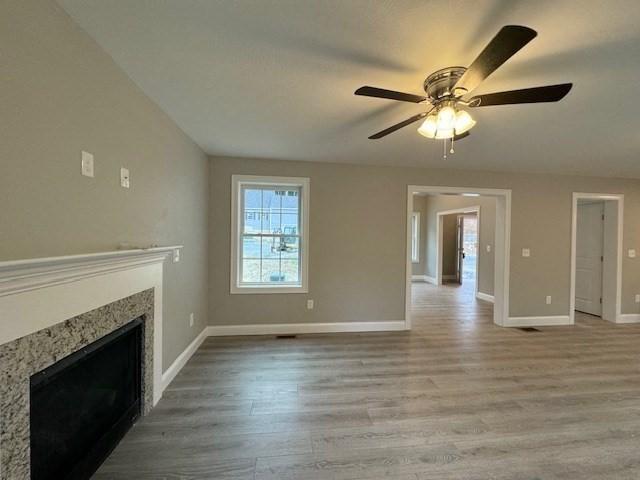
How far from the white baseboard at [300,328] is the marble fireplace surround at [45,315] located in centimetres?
201

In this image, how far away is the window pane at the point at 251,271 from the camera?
152 inches

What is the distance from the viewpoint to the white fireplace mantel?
96 cm

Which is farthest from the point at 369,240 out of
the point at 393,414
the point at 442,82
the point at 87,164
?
the point at 87,164

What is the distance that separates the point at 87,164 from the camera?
147 cm

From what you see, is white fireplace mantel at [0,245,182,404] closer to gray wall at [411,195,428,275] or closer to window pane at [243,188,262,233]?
window pane at [243,188,262,233]

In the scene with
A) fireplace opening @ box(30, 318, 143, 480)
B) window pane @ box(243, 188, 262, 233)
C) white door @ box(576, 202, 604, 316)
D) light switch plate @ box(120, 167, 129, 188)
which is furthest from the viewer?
white door @ box(576, 202, 604, 316)

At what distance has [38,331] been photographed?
1126mm

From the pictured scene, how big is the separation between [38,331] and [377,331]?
356 centimetres

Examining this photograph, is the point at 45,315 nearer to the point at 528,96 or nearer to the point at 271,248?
the point at 528,96

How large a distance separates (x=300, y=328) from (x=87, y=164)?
3038mm

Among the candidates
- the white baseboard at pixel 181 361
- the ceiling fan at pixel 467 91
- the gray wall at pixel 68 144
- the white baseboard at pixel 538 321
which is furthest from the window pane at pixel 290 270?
the white baseboard at pixel 538 321

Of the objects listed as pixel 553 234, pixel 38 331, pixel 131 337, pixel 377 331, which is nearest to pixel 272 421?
pixel 131 337

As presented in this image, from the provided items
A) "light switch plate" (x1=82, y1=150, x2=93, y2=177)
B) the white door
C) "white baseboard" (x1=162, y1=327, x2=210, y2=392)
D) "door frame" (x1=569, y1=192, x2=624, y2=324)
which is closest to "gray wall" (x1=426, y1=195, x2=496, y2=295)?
the white door

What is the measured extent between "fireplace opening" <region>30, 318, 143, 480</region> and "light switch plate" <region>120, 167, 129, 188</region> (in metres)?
0.93
